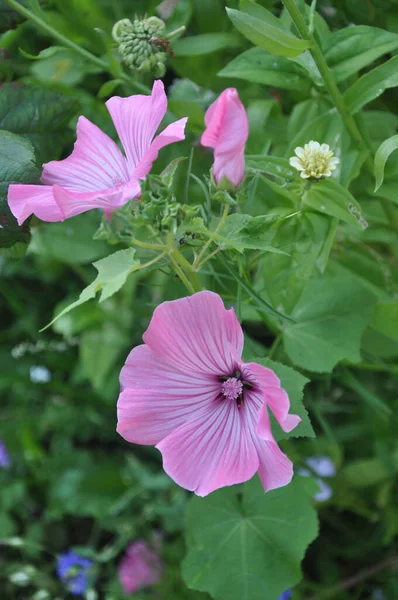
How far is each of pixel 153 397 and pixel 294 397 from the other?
130 millimetres

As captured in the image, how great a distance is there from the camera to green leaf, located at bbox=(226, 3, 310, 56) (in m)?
0.62

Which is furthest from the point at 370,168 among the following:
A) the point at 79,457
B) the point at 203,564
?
the point at 79,457

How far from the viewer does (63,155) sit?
100 cm

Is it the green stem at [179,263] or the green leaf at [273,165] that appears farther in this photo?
the green leaf at [273,165]

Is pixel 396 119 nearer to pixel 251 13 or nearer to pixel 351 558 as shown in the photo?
pixel 251 13

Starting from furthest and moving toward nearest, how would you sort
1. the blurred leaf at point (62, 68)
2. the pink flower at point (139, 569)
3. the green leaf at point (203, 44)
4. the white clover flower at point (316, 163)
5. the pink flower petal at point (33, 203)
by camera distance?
the pink flower at point (139, 569) → the blurred leaf at point (62, 68) → the green leaf at point (203, 44) → the white clover flower at point (316, 163) → the pink flower petal at point (33, 203)

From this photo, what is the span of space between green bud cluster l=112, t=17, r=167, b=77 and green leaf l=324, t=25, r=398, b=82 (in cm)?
19

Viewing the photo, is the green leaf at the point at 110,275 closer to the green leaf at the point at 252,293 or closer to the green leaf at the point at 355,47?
the green leaf at the point at 252,293

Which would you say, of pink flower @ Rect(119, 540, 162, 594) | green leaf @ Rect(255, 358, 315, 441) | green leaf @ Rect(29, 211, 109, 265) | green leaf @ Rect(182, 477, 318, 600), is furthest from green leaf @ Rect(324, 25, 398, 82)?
pink flower @ Rect(119, 540, 162, 594)

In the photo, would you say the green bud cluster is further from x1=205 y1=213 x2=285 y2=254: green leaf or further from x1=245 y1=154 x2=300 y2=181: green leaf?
x1=205 y1=213 x2=285 y2=254: green leaf

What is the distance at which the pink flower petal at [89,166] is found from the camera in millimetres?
653

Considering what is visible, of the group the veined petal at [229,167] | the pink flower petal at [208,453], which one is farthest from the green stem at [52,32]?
the pink flower petal at [208,453]

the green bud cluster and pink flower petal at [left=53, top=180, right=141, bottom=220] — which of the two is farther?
the green bud cluster

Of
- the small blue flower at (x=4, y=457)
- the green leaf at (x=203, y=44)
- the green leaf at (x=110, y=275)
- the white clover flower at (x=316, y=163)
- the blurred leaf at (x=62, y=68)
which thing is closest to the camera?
the green leaf at (x=110, y=275)
